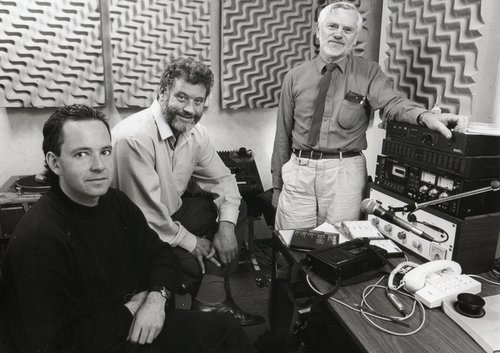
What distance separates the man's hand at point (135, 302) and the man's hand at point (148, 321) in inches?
0.5

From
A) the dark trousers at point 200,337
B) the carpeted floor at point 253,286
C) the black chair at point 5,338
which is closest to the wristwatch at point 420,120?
the dark trousers at point 200,337

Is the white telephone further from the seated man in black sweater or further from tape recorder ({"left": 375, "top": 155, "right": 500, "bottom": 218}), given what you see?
the seated man in black sweater

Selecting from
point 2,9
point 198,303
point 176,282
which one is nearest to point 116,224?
point 176,282

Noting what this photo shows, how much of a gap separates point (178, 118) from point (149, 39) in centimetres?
139

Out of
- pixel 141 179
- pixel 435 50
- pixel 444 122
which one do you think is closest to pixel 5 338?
pixel 141 179

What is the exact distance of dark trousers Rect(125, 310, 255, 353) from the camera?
4.85 feet

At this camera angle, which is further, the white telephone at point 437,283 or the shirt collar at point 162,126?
the shirt collar at point 162,126

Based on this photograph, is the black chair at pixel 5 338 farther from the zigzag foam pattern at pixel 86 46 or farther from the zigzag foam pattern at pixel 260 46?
the zigzag foam pattern at pixel 260 46

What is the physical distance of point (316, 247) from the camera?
165 centimetres

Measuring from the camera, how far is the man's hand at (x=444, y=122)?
1.64 meters

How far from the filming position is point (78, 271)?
4.35 feet

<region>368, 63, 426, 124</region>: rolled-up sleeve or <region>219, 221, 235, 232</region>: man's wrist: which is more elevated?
<region>368, 63, 426, 124</region>: rolled-up sleeve

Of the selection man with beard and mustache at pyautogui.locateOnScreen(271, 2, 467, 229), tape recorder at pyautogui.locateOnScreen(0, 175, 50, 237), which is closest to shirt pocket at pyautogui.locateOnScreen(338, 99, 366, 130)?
man with beard and mustache at pyautogui.locateOnScreen(271, 2, 467, 229)

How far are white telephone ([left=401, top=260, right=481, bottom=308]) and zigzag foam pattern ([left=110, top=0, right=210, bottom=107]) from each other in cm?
250
